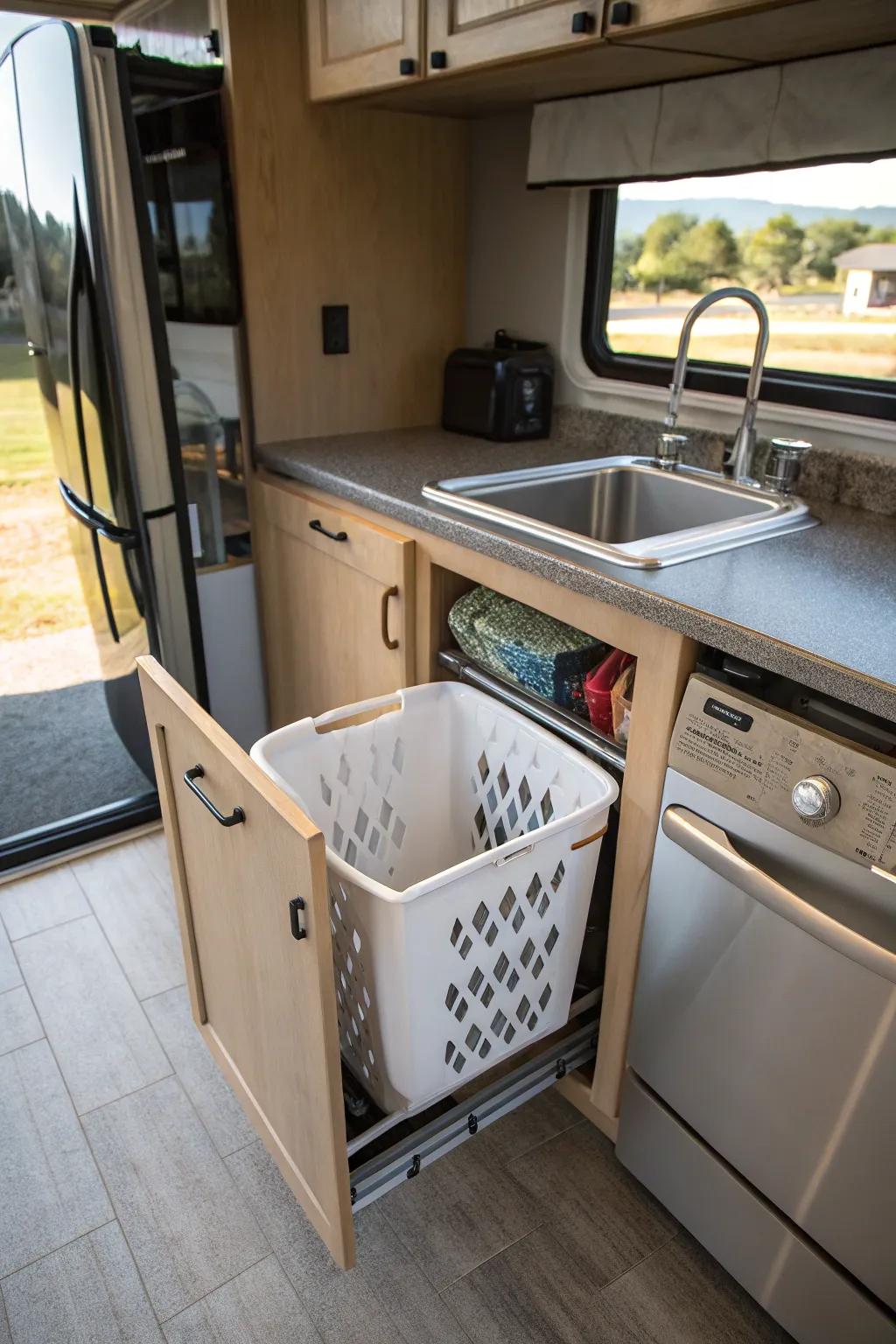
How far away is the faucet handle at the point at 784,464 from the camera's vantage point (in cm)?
151

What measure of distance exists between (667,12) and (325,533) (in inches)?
39.8

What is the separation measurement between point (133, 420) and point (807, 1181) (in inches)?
68.8

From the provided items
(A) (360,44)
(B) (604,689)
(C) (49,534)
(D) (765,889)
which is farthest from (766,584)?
(C) (49,534)

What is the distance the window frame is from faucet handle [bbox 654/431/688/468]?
0.17m

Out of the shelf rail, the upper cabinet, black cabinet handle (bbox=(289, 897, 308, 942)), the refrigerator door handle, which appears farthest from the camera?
the refrigerator door handle

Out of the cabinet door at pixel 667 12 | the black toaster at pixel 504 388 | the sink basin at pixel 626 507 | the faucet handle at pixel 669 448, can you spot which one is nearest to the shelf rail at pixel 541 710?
the sink basin at pixel 626 507

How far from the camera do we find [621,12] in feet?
3.93

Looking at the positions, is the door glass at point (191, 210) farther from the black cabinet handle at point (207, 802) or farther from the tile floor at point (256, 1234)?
the tile floor at point (256, 1234)

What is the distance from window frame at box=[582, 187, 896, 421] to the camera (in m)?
1.55

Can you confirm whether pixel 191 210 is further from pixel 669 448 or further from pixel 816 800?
pixel 816 800

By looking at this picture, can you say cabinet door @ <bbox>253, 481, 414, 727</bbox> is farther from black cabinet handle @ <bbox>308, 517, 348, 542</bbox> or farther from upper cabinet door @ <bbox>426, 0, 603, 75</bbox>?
upper cabinet door @ <bbox>426, 0, 603, 75</bbox>

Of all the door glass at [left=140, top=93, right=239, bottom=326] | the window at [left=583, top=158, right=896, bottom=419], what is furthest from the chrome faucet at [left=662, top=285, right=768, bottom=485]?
the door glass at [left=140, top=93, right=239, bottom=326]

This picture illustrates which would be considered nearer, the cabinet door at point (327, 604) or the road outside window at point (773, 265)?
the road outside window at point (773, 265)

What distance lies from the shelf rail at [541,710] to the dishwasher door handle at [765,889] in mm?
166
